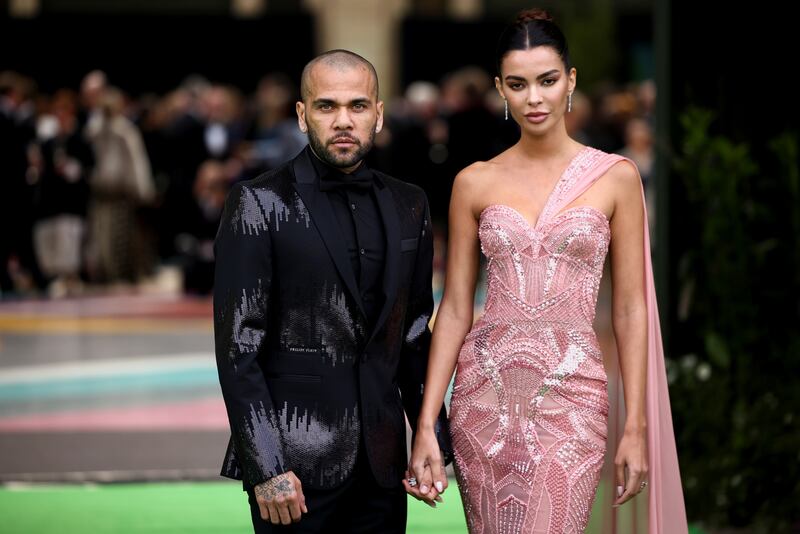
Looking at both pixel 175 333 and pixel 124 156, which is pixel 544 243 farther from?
pixel 124 156

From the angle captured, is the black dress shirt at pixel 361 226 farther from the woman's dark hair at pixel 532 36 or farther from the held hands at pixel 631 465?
the held hands at pixel 631 465

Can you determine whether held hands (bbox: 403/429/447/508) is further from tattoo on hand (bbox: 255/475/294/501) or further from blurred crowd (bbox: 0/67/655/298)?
blurred crowd (bbox: 0/67/655/298)

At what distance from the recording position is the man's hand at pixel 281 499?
3529mm

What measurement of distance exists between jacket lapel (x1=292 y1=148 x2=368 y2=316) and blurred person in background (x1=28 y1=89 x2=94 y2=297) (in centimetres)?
1157

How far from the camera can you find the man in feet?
11.8

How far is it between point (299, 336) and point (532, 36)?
37.9 inches

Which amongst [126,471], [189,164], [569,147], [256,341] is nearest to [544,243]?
[569,147]

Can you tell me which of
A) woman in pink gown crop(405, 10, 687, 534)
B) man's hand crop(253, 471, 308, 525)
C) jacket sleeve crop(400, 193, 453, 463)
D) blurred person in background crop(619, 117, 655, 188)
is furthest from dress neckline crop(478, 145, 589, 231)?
blurred person in background crop(619, 117, 655, 188)

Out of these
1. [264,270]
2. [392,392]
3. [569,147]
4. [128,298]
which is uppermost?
[569,147]

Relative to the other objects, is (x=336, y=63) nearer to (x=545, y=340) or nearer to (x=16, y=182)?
(x=545, y=340)

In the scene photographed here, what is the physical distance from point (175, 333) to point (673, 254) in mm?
6808

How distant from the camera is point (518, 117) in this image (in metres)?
3.83

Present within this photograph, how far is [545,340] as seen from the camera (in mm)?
3779

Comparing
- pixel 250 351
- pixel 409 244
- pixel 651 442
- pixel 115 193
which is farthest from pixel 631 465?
pixel 115 193
